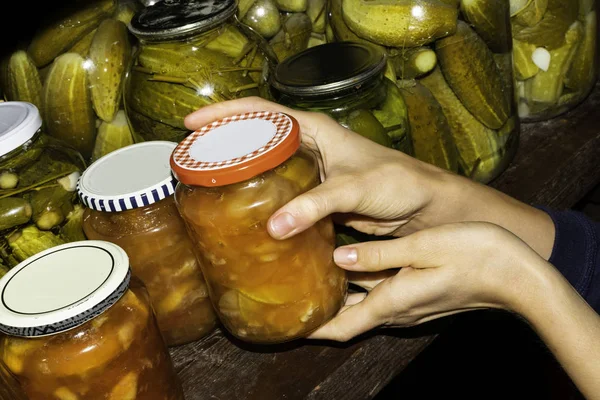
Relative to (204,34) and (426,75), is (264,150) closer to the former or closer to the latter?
(204,34)

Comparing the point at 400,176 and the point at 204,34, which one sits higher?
the point at 204,34

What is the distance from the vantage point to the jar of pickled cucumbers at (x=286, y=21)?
42.5 inches

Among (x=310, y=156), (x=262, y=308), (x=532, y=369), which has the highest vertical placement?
→ (x=310, y=156)

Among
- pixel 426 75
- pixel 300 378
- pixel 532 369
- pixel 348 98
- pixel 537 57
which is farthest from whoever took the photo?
pixel 532 369

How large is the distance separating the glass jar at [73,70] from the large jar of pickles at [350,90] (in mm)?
234

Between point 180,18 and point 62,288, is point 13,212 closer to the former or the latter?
point 62,288

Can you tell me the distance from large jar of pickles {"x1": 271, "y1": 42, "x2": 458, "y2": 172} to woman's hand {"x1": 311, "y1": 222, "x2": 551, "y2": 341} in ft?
0.71

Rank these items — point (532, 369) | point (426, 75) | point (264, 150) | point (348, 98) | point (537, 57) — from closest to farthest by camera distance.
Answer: point (264, 150) → point (348, 98) → point (426, 75) → point (537, 57) → point (532, 369)

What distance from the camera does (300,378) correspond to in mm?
840

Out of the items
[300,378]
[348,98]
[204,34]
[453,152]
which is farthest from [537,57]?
[300,378]

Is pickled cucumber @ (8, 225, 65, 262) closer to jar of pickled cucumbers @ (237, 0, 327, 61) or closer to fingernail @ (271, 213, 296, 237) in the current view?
fingernail @ (271, 213, 296, 237)

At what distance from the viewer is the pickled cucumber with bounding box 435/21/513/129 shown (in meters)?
1.07

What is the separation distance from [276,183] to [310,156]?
0.07 m

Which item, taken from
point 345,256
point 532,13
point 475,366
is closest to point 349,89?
point 345,256
